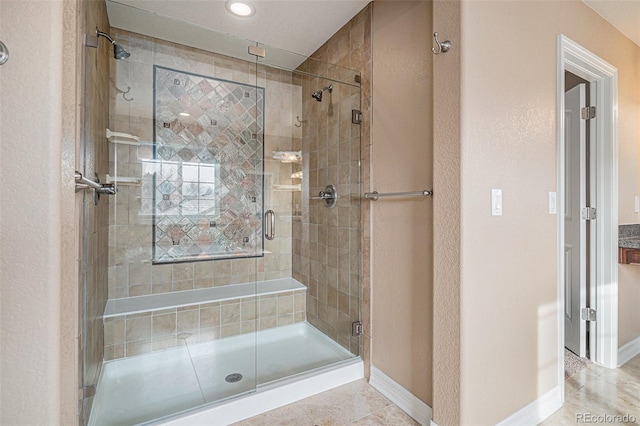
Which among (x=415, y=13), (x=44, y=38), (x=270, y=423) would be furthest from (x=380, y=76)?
(x=270, y=423)

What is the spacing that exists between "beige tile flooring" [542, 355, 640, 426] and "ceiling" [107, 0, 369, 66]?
2.79m

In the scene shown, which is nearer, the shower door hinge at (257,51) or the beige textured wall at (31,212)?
the beige textured wall at (31,212)

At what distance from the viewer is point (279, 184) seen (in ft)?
8.95

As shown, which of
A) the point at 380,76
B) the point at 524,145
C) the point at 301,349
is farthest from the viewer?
the point at 301,349

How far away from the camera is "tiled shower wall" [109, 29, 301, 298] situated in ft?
7.24

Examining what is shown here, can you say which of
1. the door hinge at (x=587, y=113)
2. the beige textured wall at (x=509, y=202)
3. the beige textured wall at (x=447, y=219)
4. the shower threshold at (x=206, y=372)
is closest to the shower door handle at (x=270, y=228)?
the shower threshold at (x=206, y=372)

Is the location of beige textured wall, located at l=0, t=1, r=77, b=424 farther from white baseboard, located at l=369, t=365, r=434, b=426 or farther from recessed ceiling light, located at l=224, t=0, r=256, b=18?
white baseboard, located at l=369, t=365, r=434, b=426

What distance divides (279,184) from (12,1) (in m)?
1.99

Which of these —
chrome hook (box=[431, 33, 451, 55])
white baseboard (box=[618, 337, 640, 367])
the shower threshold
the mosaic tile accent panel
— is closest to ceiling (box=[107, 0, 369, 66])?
the mosaic tile accent panel

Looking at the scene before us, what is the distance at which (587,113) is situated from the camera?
2.31m

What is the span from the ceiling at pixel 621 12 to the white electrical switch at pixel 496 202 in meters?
1.55

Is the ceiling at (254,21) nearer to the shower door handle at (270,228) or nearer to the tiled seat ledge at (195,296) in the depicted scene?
the shower door handle at (270,228)

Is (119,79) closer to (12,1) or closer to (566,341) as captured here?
(12,1)

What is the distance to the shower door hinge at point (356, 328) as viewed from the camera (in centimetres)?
220
